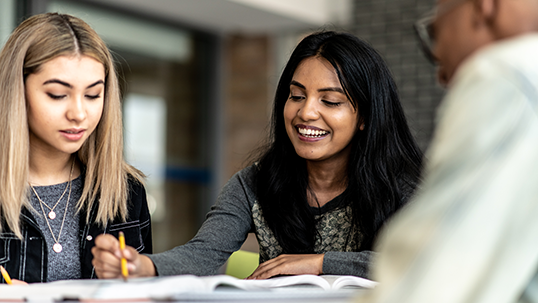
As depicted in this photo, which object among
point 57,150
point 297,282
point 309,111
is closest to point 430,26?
point 297,282

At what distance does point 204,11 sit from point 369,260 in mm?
3441

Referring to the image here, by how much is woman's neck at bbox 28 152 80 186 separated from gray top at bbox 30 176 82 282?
0.02 meters

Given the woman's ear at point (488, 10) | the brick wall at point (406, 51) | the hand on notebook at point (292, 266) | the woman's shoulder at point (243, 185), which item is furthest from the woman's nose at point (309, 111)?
the brick wall at point (406, 51)

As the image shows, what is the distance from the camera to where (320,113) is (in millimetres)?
1664

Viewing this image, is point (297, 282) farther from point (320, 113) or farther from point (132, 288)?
point (320, 113)

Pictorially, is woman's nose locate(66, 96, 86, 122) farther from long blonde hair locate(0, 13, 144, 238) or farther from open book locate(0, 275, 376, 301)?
open book locate(0, 275, 376, 301)

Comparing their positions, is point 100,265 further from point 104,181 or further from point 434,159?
point 434,159

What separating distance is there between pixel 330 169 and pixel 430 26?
103 centimetres

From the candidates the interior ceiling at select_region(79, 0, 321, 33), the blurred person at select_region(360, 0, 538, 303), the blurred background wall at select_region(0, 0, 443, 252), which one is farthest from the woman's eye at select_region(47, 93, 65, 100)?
the interior ceiling at select_region(79, 0, 321, 33)

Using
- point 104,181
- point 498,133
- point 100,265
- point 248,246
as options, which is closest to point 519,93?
point 498,133

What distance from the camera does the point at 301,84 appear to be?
1.69 meters

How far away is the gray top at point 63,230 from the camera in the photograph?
4.83 feet

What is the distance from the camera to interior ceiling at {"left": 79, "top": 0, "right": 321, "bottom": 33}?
165 inches

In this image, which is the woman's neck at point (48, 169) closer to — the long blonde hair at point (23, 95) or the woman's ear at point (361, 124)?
the long blonde hair at point (23, 95)
